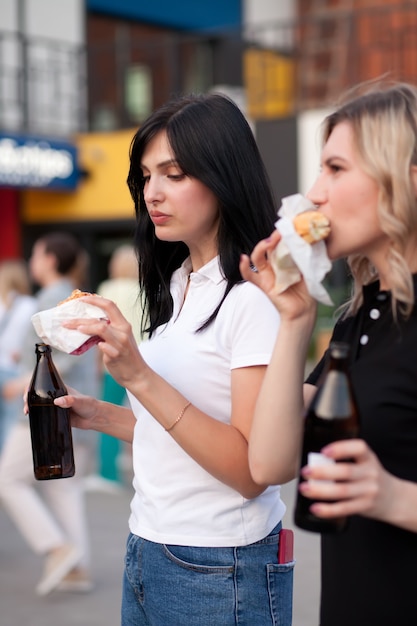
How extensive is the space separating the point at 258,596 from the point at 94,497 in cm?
543

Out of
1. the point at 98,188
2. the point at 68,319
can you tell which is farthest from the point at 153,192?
the point at 98,188

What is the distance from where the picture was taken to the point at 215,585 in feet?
7.39

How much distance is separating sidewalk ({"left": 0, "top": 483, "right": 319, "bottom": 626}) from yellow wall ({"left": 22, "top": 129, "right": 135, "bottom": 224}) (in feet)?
27.2

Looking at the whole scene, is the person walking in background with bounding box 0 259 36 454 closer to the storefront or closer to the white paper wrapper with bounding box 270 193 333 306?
the white paper wrapper with bounding box 270 193 333 306

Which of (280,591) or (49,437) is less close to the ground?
(49,437)

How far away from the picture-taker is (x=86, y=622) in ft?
16.1

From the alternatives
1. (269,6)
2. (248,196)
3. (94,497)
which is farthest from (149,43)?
(248,196)

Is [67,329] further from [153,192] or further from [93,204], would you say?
[93,204]

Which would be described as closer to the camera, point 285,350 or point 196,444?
point 285,350

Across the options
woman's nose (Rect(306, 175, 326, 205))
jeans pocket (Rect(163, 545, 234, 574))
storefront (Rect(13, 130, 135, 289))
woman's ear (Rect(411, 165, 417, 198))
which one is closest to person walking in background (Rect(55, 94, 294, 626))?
jeans pocket (Rect(163, 545, 234, 574))

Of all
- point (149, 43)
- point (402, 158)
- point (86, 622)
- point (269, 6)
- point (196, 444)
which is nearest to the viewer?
point (402, 158)

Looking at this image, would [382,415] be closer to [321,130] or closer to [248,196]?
[321,130]

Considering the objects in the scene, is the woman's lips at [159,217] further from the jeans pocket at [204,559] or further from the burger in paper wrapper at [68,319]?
the jeans pocket at [204,559]

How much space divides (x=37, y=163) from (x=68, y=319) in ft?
39.9
